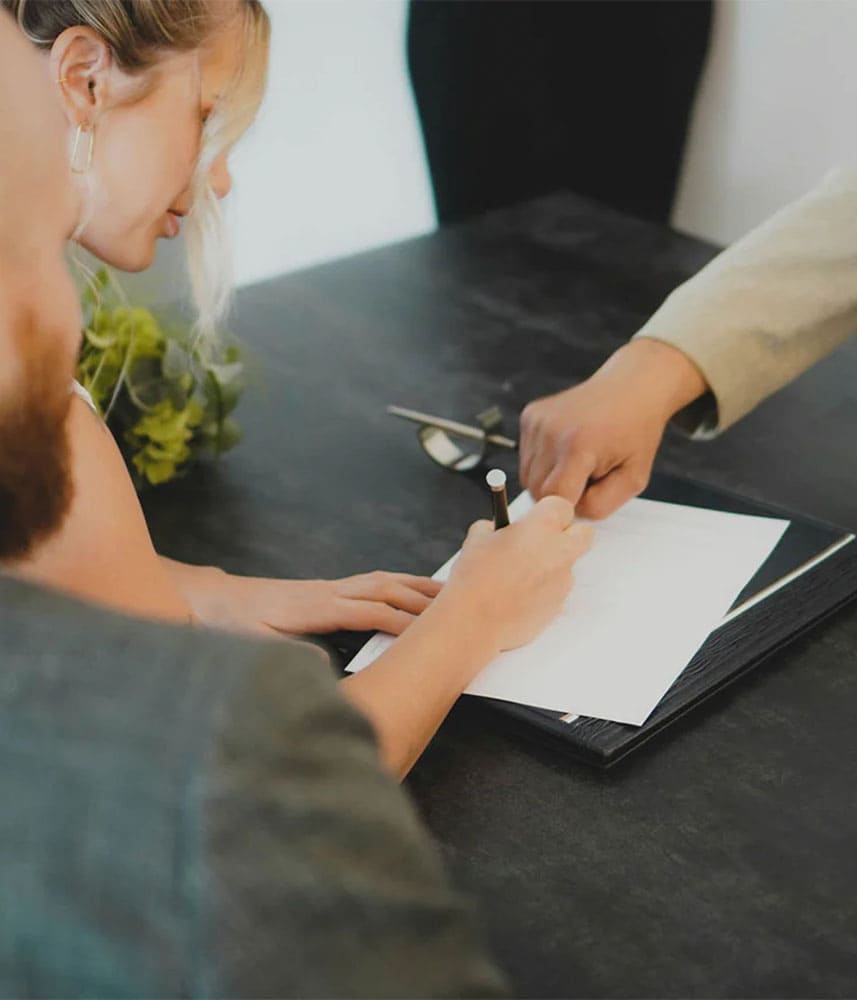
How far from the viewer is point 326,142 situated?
2.68 meters

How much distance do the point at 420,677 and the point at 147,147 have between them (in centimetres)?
54

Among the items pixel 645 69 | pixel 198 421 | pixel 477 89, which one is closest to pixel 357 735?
pixel 198 421

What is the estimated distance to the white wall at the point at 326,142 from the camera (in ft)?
8.39

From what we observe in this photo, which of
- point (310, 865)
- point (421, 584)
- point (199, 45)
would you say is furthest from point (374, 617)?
point (310, 865)

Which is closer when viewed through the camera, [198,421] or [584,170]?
[198,421]

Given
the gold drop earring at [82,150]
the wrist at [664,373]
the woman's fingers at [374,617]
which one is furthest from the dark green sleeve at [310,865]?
the wrist at [664,373]

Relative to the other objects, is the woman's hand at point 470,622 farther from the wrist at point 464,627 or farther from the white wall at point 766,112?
the white wall at point 766,112

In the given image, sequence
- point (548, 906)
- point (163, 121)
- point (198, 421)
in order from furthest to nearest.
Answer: point (198, 421), point (163, 121), point (548, 906)

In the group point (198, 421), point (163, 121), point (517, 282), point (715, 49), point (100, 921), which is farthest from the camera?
point (715, 49)

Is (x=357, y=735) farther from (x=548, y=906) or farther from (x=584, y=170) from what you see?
(x=584, y=170)

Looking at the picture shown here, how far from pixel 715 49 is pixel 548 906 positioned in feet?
7.27

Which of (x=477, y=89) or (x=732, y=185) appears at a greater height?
(x=477, y=89)

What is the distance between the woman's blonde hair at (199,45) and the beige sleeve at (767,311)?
46 cm

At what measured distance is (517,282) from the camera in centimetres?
185
